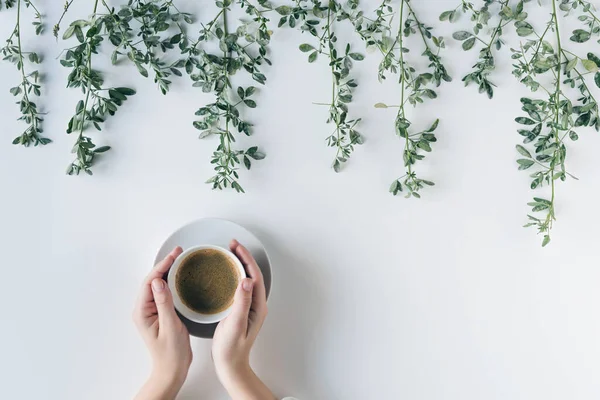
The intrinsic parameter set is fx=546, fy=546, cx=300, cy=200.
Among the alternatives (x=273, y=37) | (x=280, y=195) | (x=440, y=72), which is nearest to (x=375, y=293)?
(x=280, y=195)

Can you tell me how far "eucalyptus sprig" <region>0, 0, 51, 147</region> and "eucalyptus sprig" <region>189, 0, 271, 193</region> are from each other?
0.33 m

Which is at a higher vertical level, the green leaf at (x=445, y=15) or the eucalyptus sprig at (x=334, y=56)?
the green leaf at (x=445, y=15)

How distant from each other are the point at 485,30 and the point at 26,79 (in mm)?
1009

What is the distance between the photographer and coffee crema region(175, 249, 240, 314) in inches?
43.9

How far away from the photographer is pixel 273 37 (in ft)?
3.94

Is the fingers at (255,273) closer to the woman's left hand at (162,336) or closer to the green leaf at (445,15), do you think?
the woman's left hand at (162,336)

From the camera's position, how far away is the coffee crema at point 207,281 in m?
1.12

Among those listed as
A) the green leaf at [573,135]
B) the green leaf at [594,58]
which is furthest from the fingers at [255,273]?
the green leaf at [594,58]

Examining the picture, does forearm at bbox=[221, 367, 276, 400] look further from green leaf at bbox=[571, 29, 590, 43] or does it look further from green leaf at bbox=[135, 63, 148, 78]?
green leaf at bbox=[571, 29, 590, 43]

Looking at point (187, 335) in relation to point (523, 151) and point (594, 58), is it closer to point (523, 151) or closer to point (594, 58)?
point (523, 151)

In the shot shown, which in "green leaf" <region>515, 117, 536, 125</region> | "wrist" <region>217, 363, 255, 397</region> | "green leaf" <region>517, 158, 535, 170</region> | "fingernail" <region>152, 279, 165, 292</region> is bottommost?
"wrist" <region>217, 363, 255, 397</region>

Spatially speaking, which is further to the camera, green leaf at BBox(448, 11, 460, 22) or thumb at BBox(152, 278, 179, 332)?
green leaf at BBox(448, 11, 460, 22)

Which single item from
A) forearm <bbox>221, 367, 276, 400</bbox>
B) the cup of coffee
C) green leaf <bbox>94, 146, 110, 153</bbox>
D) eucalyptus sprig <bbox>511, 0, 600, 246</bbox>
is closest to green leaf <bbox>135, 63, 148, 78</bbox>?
green leaf <bbox>94, 146, 110, 153</bbox>

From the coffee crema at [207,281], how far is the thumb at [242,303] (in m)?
0.04
